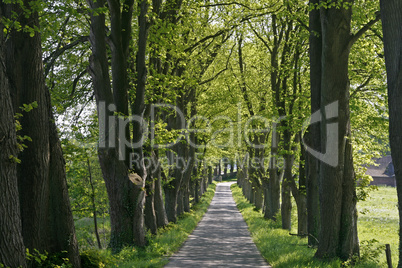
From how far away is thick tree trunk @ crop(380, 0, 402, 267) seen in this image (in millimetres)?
5879

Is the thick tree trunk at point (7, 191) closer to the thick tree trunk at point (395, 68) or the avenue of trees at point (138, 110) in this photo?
the avenue of trees at point (138, 110)

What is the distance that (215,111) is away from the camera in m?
32.2

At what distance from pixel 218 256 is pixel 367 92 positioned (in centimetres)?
1001

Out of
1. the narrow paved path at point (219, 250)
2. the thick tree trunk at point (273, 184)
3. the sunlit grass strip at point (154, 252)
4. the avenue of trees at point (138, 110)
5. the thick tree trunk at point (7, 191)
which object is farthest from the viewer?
the thick tree trunk at point (273, 184)

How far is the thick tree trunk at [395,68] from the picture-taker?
5879 millimetres

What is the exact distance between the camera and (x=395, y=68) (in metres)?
5.93

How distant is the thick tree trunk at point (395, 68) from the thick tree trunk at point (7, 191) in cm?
486

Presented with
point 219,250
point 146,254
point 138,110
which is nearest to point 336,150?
point 138,110

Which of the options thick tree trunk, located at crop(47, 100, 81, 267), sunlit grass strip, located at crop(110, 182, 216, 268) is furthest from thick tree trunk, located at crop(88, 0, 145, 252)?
thick tree trunk, located at crop(47, 100, 81, 267)

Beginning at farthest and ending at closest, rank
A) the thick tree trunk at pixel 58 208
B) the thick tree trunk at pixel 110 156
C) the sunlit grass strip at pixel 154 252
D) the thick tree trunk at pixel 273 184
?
the thick tree trunk at pixel 273 184 → the sunlit grass strip at pixel 154 252 → the thick tree trunk at pixel 110 156 → the thick tree trunk at pixel 58 208

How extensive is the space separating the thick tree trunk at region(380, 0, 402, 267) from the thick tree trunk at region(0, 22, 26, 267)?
486cm

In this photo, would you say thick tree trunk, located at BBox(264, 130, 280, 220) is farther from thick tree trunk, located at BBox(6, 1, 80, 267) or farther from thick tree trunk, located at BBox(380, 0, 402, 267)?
thick tree trunk, located at BBox(380, 0, 402, 267)

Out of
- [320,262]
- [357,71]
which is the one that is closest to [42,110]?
[320,262]

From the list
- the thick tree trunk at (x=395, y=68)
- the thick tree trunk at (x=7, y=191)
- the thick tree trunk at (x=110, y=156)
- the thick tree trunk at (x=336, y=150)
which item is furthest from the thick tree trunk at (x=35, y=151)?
the thick tree trunk at (x=336, y=150)
